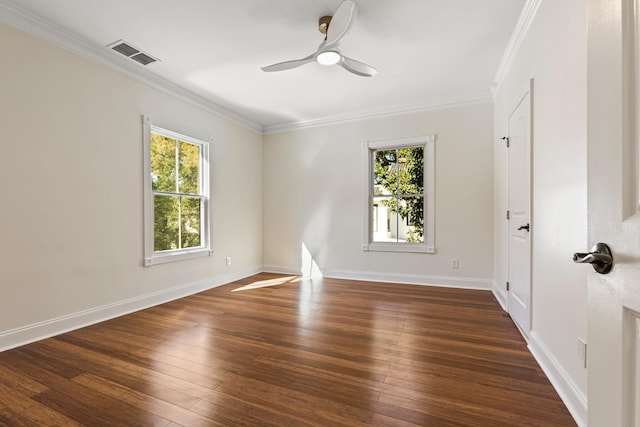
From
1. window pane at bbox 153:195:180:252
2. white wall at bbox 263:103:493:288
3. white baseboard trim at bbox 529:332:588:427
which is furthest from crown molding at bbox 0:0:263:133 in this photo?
white baseboard trim at bbox 529:332:588:427

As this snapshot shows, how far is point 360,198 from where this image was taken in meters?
4.75

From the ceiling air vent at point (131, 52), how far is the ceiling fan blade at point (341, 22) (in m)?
1.95

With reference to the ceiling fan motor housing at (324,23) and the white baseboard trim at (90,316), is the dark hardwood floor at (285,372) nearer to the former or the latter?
the white baseboard trim at (90,316)

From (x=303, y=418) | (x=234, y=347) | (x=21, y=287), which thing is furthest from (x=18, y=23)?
(x=303, y=418)

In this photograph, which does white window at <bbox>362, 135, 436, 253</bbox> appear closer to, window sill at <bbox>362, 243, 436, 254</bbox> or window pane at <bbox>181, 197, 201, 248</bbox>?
window sill at <bbox>362, 243, 436, 254</bbox>

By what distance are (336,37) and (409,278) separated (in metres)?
3.39

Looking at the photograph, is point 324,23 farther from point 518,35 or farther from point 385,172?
point 385,172

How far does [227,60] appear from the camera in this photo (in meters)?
3.16

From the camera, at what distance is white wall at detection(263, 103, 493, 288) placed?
160 inches

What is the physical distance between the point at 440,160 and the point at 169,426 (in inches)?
165

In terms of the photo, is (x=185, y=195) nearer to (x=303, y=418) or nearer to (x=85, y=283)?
(x=85, y=283)

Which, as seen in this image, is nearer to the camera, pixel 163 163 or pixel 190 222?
pixel 163 163

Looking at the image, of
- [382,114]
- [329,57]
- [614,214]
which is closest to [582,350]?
[614,214]

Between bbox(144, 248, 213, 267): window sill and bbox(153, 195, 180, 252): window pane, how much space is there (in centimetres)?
10
